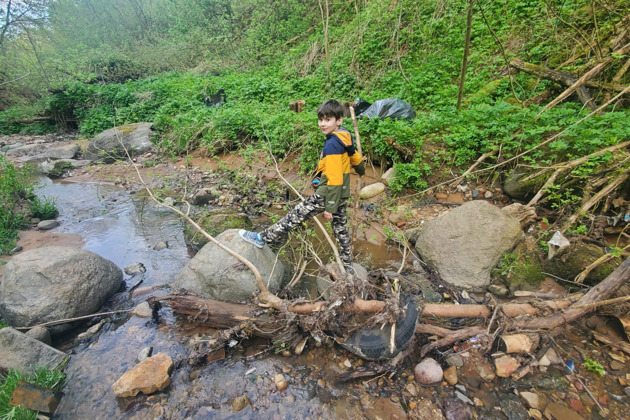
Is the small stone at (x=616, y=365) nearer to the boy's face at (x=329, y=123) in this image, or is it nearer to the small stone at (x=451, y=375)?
the small stone at (x=451, y=375)

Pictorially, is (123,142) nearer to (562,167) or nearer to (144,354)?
(144,354)

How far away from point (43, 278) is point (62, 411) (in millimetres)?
1423

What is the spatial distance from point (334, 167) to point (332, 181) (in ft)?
0.44

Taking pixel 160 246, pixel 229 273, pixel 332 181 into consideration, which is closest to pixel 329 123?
pixel 332 181

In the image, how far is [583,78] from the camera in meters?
4.50

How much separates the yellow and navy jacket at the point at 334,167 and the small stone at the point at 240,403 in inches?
68.6

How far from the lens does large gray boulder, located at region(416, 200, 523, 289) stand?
10.9 ft

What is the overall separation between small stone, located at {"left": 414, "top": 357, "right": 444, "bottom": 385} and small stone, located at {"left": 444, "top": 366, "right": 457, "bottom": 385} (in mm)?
49

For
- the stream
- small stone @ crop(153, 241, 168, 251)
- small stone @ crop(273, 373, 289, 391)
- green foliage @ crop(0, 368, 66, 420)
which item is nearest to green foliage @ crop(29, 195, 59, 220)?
small stone @ crop(153, 241, 168, 251)

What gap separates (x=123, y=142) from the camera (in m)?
8.59

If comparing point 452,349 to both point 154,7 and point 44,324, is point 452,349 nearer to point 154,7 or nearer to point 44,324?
point 44,324

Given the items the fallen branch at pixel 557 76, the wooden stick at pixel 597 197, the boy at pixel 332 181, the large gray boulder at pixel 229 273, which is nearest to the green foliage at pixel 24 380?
the large gray boulder at pixel 229 273

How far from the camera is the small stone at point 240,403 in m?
2.27

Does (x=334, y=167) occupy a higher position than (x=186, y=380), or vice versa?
(x=334, y=167)
